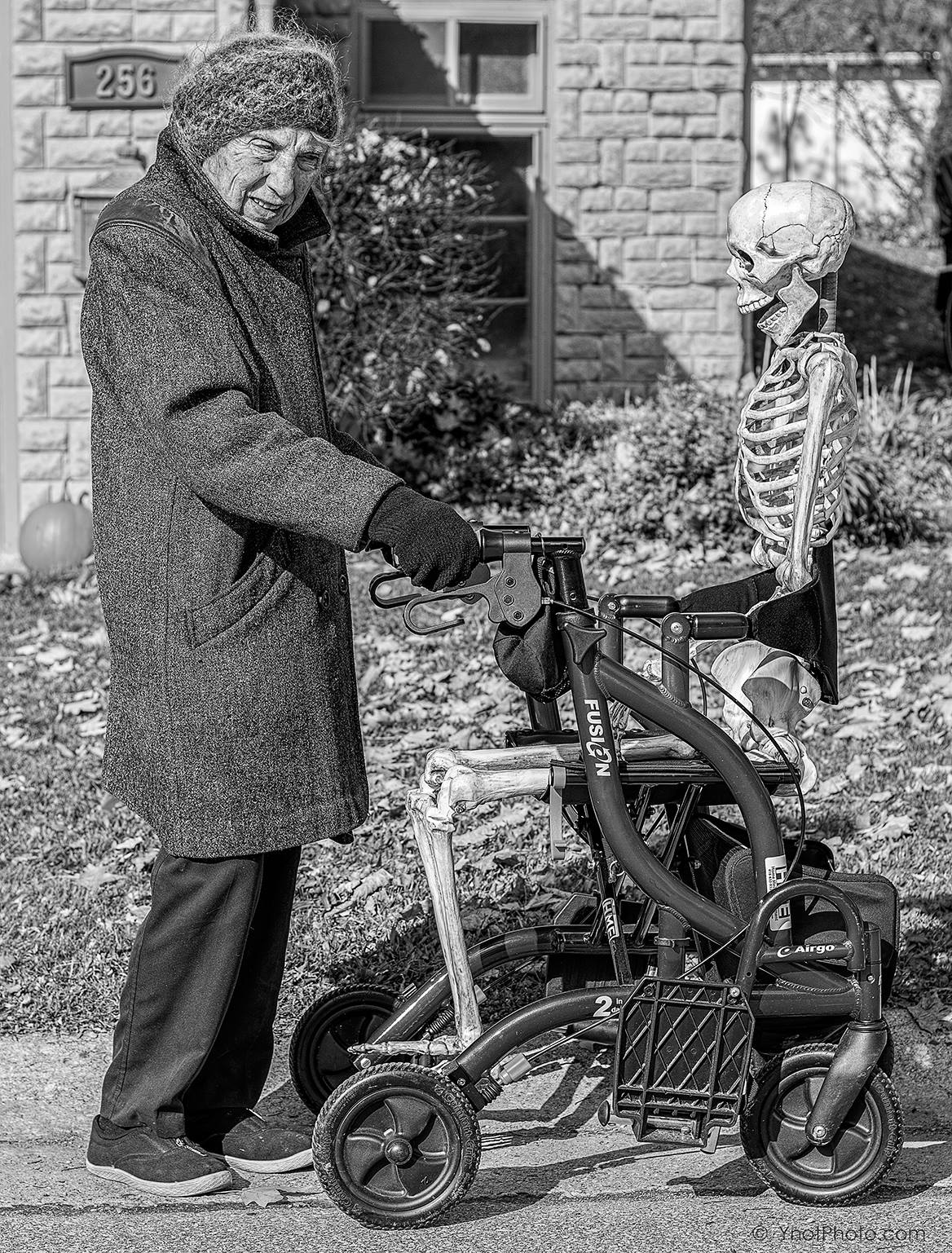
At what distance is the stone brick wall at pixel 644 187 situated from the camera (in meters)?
10.1

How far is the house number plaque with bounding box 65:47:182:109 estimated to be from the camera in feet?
28.8

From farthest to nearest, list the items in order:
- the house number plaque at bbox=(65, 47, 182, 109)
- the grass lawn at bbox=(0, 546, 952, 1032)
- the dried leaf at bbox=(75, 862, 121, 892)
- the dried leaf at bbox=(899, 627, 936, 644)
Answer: the house number plaque at bbox=(65, 47, 182, 109) → the dried leaf at bbox=(899, 627, 936, 644) → the dried leaf at bbox=(75, 862, 121, 892) → the grass lawn at bbox=(0, 546, 952, 1032)

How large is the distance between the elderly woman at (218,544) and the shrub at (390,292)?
226 inches

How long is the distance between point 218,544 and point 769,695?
1.11 m

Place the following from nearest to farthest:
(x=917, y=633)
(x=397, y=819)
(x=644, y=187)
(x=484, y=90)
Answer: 1. (x=397, y=819)
2. (x=917, y=633)
3. (x=644, y=187)
4. (x=484, y=90)

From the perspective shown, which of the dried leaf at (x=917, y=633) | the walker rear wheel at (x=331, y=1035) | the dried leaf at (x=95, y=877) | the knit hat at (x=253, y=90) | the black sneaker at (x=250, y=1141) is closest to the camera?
the knit hat at (x=253, y=90)

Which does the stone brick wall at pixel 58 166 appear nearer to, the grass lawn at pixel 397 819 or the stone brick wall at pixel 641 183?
the stone brick wall at pixel 641 183

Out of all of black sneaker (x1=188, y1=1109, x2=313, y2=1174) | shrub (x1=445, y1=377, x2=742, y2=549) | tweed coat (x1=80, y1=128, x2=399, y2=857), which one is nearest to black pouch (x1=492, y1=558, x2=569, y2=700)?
tweed coat (x1=80, y1=128, x2=399, y2=857)

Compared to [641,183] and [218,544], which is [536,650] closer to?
[218,544]

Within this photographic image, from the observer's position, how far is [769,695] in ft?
10.9

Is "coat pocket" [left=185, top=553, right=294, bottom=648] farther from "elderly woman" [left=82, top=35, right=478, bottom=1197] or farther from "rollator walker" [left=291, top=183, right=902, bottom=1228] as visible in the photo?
"rollator walker" [left=291, top=183, right=902, bottom=1228]

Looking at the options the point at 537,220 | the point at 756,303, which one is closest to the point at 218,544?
the point at 756,303

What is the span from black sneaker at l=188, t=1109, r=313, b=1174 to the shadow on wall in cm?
748

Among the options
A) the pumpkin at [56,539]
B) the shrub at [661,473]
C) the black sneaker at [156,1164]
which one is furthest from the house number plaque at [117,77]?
the black sneaker at [156,1164]
